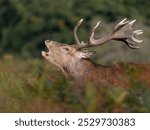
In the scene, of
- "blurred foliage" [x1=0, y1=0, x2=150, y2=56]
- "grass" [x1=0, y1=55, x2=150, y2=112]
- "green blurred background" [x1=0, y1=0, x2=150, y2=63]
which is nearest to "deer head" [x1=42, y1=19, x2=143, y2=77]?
"grass" [x1=0, y1=55, x2=150, y2=112]

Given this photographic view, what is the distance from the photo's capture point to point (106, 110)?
391 inches

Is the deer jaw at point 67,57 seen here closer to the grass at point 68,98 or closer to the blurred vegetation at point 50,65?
the blurred vegetation at point 50,65

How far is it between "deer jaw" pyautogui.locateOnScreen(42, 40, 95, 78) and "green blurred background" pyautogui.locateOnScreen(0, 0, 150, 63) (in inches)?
680

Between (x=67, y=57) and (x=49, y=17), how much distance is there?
20.2 m

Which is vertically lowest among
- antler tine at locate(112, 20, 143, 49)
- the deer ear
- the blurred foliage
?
the blurred foliage

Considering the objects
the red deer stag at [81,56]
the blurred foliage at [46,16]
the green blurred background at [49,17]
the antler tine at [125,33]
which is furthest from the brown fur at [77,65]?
the blurred foliage at [46,16]

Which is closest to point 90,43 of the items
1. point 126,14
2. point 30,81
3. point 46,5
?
point 30,81

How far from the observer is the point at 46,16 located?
108ft

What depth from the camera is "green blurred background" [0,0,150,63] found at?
30.9 metres

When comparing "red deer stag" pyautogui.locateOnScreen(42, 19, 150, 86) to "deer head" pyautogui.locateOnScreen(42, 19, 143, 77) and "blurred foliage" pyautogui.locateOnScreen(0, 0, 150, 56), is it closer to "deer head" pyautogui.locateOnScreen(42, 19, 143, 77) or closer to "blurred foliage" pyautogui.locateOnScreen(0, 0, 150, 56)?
"deer head" pyautogui.locateOnScreen(42, 19, 143, 77)

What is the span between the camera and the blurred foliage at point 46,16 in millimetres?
31156

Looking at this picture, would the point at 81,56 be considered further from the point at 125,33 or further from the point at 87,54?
the point at 125,33

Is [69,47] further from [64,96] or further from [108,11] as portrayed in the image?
[108,11]

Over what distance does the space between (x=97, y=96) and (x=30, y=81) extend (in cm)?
177
